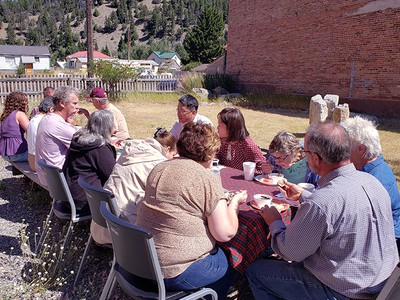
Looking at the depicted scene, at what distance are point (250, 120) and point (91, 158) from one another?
34.3 ft

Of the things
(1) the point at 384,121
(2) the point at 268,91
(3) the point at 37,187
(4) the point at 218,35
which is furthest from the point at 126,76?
(4) the point at 218,35

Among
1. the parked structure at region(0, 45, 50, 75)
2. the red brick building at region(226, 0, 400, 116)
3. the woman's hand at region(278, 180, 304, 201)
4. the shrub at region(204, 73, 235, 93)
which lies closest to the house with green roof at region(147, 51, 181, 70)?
the parked structure at region(0, 45, 50, 75)

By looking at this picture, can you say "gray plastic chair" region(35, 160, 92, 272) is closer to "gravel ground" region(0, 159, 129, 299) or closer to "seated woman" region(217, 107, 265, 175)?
"gravel ground" region(0, 159, 129, 299)

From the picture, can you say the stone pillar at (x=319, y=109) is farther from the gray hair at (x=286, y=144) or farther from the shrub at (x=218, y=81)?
the shrub at (x=218, y=81)

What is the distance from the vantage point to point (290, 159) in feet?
10.8

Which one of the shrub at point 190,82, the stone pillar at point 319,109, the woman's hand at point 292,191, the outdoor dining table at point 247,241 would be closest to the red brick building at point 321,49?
the shrub at point 190,82

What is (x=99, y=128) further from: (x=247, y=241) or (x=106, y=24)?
(x=106, y=24)

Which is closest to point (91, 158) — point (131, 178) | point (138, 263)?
point (131, 178)

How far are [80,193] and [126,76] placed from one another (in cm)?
1586

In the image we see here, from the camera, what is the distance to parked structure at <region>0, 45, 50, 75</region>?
68625 mm

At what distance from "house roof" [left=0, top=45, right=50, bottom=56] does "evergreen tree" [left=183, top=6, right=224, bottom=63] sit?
3804 centimetres

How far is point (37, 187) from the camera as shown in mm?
5266

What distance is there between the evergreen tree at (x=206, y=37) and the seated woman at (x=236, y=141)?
48000mm

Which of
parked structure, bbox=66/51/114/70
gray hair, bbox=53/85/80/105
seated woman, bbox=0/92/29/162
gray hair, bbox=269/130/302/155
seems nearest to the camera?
gray hair, bbox=269/130/302/155
